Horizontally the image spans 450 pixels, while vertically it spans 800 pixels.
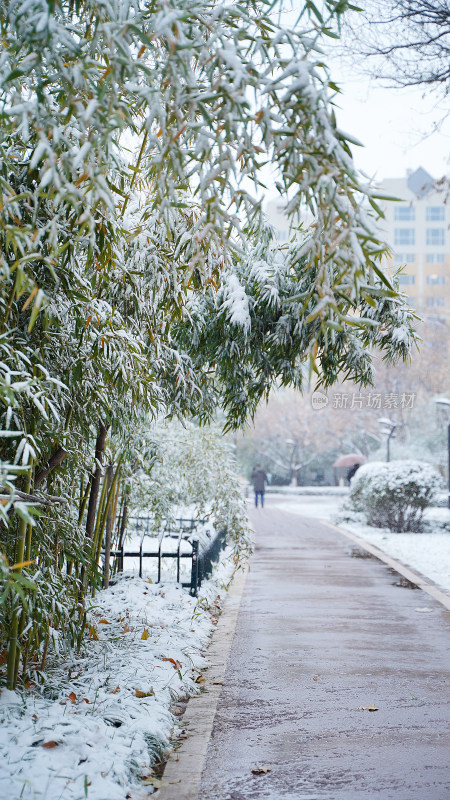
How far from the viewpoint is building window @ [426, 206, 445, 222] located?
87.5m

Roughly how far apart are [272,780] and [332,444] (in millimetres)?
50182

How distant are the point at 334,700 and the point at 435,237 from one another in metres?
87.0

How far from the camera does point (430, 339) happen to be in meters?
44.7

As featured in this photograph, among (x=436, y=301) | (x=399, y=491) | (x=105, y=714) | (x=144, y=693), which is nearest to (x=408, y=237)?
(x=436, y=301)

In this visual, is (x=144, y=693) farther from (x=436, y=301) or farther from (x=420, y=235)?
(x=420, y=235)

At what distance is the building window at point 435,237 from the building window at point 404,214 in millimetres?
2307

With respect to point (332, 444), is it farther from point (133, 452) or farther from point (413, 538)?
point (133, 452)

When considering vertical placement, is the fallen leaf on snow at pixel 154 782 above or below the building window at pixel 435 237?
below

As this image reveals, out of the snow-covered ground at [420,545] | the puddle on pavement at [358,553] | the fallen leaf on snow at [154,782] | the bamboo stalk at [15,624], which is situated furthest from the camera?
the puddle on pavement at [358,553]

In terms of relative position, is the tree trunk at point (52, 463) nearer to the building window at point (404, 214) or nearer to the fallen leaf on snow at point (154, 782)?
the fallen leaf on snow at point (154, 782)

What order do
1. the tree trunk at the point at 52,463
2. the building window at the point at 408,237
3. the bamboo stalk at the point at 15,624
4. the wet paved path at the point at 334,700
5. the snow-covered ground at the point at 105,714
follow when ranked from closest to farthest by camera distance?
the snow-covered ground at the point at 105,714 < the wet paved path at the point at 334,700 < the bamboo stalk at the point at 15,624 < the tree trunk at the point at 52,463 < the building window at the point at 408,237

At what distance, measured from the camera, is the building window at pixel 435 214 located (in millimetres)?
87500

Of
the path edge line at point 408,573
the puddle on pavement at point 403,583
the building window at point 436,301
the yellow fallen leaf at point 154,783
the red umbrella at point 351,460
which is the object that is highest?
the building window at point 436,301

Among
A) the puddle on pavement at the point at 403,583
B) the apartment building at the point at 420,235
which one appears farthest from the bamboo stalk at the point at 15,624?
the apartment building at the point at 420,235
